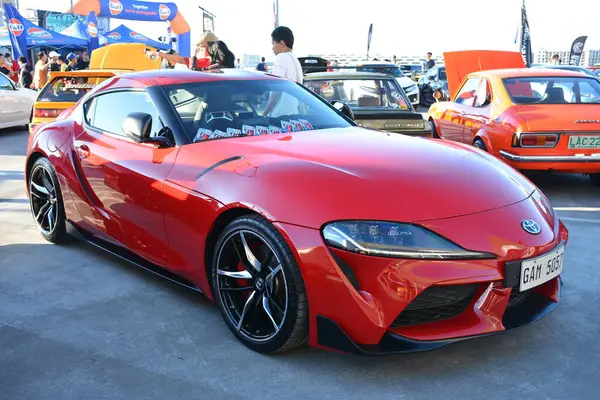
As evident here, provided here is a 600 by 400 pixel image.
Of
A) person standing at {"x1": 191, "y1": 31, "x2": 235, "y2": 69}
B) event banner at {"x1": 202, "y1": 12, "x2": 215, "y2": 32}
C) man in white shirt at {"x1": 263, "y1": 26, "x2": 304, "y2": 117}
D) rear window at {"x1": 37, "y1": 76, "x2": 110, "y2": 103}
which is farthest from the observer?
event banner at {"x1": 202, "y1": 12, "x2": 215, "y2": 32}

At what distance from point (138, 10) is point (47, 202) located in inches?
842

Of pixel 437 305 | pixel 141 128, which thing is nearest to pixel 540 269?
pixel 437 305

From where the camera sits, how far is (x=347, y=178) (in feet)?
8.83

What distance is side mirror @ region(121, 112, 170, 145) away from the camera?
133 inches

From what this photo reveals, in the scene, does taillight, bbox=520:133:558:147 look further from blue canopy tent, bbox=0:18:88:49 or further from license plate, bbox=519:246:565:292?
blue canopy tent, bbox=0:18:88:49

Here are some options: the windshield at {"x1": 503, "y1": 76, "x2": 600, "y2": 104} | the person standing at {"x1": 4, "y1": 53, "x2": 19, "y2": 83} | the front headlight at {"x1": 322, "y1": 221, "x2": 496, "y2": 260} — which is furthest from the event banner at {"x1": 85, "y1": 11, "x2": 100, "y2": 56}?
the front headlight at {"x1": 322, "y1": 221, "x2": 496, "y2": 260}

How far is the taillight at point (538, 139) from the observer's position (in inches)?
244

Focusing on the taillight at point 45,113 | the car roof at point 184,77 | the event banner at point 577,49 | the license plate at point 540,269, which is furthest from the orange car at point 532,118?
the event banner at point 577,49

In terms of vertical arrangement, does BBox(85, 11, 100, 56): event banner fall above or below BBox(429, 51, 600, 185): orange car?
above

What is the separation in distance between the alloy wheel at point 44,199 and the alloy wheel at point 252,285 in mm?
2072

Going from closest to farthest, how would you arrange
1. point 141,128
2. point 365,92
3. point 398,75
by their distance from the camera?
point 141,128
point 365,92
point 398,75

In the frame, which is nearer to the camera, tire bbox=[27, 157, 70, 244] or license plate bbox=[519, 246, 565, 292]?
license plate bbox=[519, 246, 565, 292]

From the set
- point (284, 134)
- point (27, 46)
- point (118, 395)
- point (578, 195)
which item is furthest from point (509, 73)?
point (27, 46)

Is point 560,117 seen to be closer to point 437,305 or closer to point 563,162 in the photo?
point 563,162
